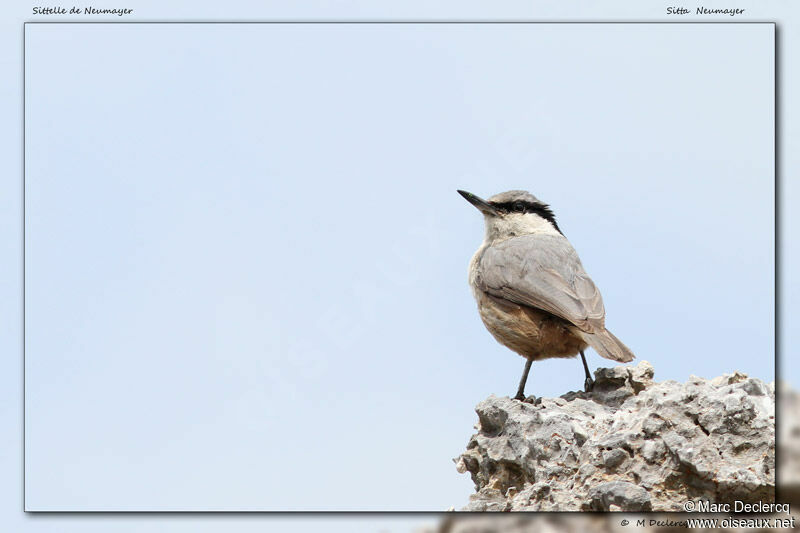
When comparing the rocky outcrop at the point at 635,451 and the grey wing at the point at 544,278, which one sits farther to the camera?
the grey wing at the point at 544,278

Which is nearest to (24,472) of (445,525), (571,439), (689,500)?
(445,525)

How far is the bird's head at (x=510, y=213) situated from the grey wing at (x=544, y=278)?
0.73 feet

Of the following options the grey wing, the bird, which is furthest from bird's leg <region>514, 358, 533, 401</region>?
the grey wing

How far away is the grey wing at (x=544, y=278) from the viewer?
256 inches

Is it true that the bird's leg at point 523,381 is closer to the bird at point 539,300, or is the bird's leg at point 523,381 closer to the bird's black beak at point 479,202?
the bird at point 539,300

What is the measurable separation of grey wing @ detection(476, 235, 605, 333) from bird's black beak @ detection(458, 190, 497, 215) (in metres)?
0.39

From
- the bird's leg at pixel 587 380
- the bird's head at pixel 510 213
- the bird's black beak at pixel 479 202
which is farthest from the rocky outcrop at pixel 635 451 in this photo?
the bird's black beak at pixel 479 202

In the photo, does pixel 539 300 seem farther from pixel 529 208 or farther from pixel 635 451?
pixel 635 451

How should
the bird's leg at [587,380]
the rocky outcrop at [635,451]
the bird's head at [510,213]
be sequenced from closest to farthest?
the rocky outcrop at [635,451] → the bird's leg at [587,380] → the bird's head at [510,213]

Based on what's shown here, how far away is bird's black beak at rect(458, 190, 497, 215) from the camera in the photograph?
791 cm

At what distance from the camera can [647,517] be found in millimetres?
4301

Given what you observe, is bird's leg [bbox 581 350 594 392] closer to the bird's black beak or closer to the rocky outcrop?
the rocky outcrop

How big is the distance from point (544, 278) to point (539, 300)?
10.6 inches

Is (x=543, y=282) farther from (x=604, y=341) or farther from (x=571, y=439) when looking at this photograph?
(x=571, y=439)
